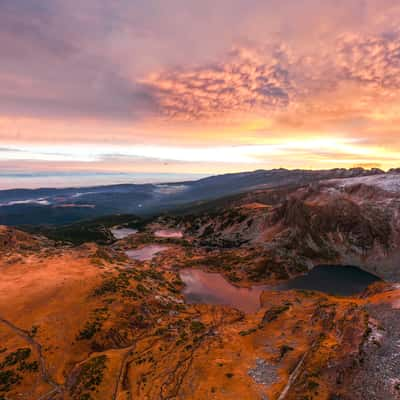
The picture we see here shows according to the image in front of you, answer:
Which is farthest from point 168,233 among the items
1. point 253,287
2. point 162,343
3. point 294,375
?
point 294,375

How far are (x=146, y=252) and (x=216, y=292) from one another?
204 ft

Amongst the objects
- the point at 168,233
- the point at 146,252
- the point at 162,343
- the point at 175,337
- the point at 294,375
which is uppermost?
the point at 294,375

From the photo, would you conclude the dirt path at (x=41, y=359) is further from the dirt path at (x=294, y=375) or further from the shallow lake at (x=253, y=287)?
the shallow lake at (x=253, y=287)

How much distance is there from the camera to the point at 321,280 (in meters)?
76.6

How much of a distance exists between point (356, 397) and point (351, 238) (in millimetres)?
84093

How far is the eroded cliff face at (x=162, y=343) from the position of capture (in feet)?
93.0

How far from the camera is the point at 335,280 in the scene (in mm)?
76875

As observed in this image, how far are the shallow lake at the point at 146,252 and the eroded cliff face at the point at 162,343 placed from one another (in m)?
53.6

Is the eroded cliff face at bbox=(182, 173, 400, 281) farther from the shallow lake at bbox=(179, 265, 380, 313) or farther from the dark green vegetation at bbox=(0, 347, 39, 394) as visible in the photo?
the dark green vegetation at bbox=(0, 347, 39, 394)

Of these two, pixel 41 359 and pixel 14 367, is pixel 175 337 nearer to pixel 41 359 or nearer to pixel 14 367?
pixel 41 359

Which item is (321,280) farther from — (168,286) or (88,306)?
(88,306)

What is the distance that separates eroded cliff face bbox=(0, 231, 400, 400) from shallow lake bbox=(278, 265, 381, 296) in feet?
35.8

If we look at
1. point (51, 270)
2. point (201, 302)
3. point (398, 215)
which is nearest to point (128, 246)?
point (51, 270)

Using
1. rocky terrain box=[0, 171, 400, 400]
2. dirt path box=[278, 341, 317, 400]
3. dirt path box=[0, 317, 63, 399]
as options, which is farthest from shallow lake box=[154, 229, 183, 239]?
dirt path box=[278, 341, 317, 400]
